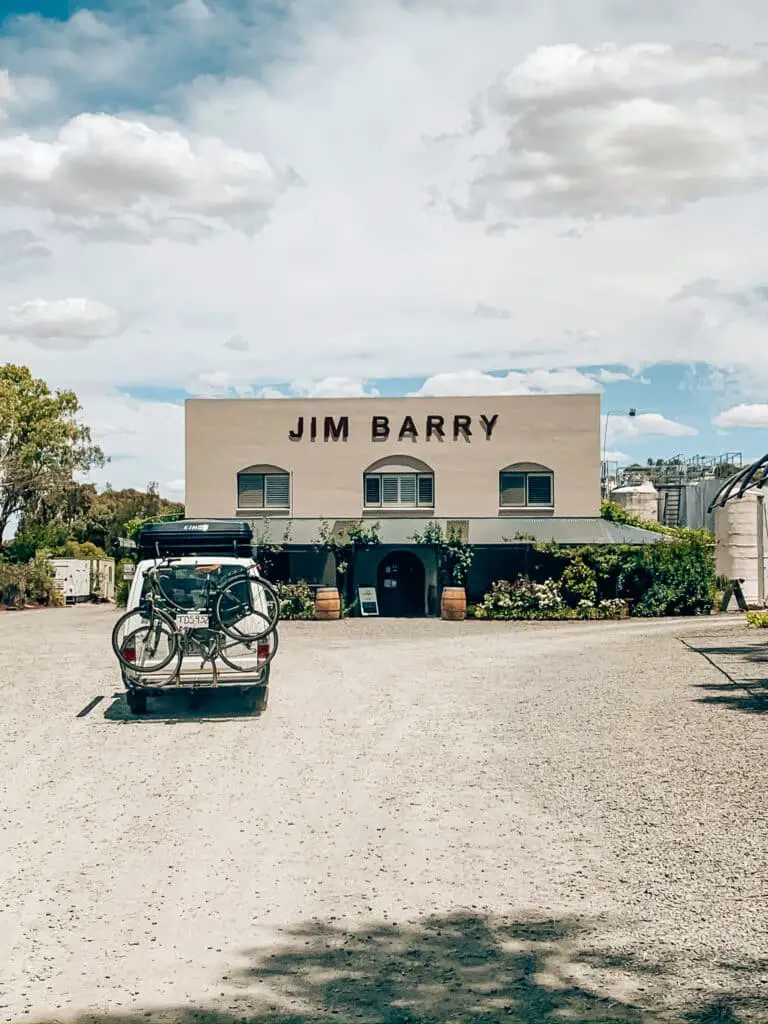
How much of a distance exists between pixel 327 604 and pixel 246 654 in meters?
19.3

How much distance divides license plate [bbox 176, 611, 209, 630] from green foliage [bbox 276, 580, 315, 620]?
19.4 m

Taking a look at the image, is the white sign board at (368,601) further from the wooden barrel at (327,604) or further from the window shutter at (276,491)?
the window shutter at (276,491)

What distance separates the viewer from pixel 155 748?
472 inches

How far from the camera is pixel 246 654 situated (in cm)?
1396

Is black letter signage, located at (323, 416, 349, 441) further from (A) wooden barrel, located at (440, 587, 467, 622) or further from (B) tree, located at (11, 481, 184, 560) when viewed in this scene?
(B) tree, located at (11, 481, 184, 560)

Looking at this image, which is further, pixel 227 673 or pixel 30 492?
pixel 30 492

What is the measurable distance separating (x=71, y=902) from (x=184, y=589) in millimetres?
8291

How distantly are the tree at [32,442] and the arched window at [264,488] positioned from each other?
Answer: 18.2m

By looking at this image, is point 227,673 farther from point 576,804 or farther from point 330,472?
point 330,472

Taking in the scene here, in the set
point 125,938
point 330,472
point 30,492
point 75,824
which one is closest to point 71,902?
point 125,938

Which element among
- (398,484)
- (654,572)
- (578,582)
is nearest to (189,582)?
(578,582)

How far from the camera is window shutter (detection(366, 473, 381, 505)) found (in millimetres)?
37531

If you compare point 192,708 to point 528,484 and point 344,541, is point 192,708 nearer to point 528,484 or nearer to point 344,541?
point 344,541

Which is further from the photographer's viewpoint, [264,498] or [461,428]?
[264,498]
